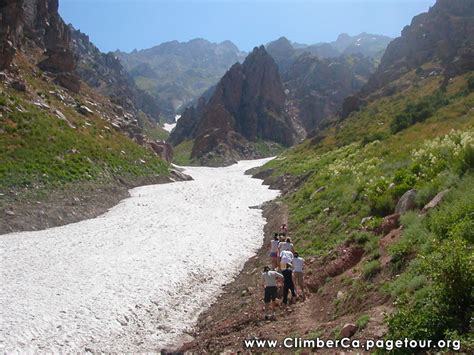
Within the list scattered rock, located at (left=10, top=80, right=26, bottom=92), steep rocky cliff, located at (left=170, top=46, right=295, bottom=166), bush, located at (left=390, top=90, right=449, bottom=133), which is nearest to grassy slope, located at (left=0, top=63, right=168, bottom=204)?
scattered rock, located at (left=10, top=80, right=26, bottom=92)

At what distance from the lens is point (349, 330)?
31.1ft

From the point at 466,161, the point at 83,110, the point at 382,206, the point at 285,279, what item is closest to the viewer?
the point at 285,279

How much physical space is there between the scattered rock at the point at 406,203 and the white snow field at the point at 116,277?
28.3 feet

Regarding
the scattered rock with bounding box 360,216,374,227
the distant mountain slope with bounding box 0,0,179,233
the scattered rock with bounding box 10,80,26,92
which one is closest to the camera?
the scattered rock with bounding box 360,216,374,227

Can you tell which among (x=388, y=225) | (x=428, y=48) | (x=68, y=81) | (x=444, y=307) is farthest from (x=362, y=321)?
(x=428, y=48)

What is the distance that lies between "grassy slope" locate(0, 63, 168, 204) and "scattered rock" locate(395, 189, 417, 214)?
25459 millimetres

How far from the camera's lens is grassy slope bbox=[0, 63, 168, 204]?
3162 cm

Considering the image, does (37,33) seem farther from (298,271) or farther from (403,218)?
(403,218)

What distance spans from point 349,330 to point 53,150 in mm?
35408

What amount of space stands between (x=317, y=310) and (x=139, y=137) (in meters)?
62.3

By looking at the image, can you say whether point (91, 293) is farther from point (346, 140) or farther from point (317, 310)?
point (346, 140)

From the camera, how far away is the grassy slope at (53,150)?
104 feet

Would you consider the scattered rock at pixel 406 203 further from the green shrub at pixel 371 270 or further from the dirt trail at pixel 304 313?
the green shrub at pixel 371 270

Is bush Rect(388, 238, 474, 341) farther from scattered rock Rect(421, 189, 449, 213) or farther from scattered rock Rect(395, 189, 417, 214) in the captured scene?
scattered rock Rect(395, 189, 417, 214)
